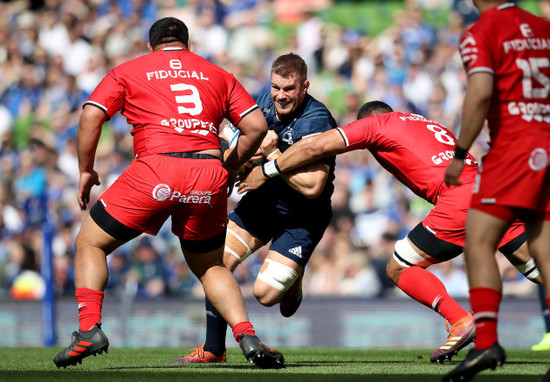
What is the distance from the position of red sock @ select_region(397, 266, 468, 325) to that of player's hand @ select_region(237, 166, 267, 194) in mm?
1361

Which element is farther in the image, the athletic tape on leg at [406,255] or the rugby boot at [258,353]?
the athletic tape on leg at [406,255]

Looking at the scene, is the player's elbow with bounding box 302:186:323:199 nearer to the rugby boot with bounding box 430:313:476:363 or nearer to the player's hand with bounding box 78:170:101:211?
the rugby boot with bounding box 430:313:476:363

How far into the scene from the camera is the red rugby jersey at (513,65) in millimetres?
4742

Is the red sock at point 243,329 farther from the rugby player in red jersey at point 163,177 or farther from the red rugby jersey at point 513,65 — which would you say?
the red rugby jersey at point 513,65

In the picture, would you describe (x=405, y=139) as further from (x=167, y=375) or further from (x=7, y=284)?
(x=7, y=284)

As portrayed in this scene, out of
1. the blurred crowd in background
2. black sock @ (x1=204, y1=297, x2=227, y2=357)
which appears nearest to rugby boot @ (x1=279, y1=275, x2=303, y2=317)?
black sock @ (x1=204, y1=297, x2=227, y2=357)

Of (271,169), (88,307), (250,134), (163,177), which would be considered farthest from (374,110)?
(88,307)

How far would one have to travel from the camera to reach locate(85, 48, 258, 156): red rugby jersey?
595 centimetres

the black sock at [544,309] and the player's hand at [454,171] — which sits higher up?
the player's hand at [454,171]

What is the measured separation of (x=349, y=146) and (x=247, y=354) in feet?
6.08

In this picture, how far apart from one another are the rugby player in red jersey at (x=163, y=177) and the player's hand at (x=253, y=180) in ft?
3.31

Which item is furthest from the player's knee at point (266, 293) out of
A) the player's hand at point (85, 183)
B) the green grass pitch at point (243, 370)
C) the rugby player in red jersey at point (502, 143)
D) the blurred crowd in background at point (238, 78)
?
the blurred crowd in background at point (238, 78)

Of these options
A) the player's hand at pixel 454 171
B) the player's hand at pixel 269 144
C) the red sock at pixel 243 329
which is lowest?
the red sock at pixel 243 329

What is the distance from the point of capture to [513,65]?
480 centimetres
